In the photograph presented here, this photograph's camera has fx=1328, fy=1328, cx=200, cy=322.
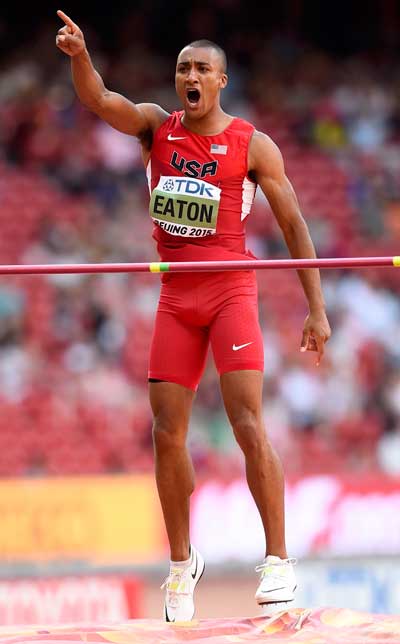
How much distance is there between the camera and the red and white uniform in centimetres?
586

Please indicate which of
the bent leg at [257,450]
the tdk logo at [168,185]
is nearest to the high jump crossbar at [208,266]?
the tdk logo at [168,185]

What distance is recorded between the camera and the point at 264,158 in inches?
232

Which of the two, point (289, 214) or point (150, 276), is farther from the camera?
point (150, 276)

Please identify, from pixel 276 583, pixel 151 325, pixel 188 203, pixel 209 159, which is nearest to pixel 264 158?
pixel 209 159

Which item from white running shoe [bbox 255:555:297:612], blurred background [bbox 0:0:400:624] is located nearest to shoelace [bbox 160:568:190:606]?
white running shoe [bbox 255:555:297:612]

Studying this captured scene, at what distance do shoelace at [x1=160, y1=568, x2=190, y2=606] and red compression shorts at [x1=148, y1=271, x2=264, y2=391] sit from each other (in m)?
0.84

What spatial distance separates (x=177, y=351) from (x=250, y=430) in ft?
1.59

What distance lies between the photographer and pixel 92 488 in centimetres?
1095

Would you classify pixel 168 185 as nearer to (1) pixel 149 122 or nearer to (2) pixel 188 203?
(2) pixel 188 203

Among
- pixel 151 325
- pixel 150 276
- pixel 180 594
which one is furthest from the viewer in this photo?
pixel 150 276

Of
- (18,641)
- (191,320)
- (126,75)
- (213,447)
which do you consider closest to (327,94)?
(126,75)

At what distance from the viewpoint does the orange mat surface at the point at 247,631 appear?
17.3 ft

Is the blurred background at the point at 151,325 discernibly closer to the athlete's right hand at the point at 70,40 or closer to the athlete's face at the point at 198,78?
the athlete's face at the point at 198,78

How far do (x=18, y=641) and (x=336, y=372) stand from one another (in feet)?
24.7
